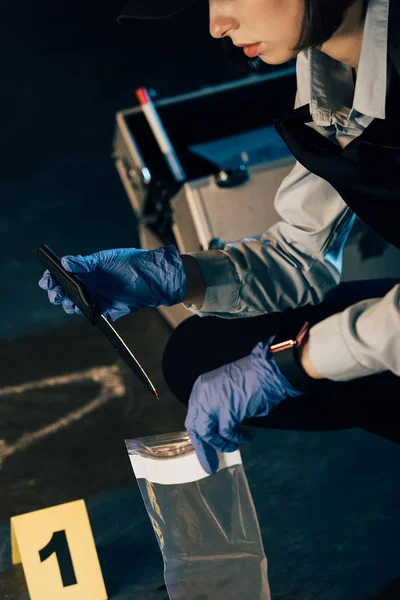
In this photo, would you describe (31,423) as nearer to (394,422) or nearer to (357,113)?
A: (394,422)

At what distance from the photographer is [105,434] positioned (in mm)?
1762

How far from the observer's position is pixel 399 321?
1.20 meters

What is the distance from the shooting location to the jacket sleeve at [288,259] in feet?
4.70

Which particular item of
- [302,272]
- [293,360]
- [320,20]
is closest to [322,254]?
[302,272]

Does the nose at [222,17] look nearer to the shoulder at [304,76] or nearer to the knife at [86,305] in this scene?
the shoulder at [304,76]

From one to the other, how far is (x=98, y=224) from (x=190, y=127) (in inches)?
20.0

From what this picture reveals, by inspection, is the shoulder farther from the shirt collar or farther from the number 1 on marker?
the number 1 on marker

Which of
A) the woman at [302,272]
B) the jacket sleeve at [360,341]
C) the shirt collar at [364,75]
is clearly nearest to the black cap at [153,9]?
the woman at [302,272]

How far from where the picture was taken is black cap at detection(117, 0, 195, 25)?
3.60 ft

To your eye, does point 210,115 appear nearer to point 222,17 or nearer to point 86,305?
point 222,17

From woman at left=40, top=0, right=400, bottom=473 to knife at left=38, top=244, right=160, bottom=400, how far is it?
0.03m

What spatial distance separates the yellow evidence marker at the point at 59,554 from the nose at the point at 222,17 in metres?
0.90

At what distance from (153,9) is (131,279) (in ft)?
1.57

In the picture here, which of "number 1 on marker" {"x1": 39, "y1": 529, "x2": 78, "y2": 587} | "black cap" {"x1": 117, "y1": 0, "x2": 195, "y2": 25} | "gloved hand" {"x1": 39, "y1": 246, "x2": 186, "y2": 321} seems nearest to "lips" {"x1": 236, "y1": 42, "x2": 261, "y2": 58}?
"black cap" {"x1": 117, "y1": 0, "x2": 195, "y2": 25}
